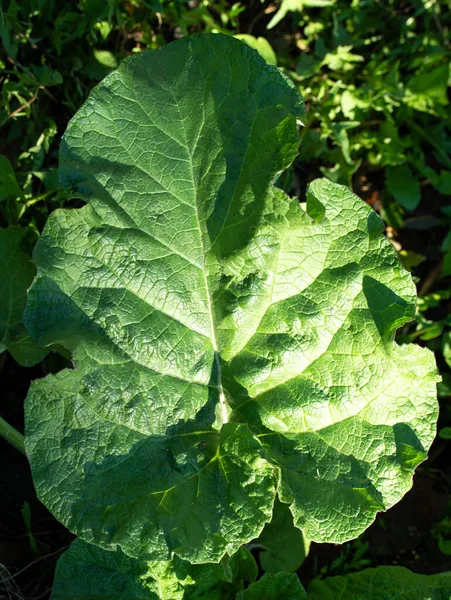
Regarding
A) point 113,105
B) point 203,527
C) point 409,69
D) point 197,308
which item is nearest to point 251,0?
point 409,69

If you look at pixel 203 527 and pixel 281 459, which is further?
pixel 281 459

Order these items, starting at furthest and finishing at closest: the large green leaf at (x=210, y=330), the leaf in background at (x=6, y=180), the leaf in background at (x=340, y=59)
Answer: the leaf in background at (x=340, y=59)
the leaf in background at (x=6, y=180)
the large green leaf at (x=210, y=330)

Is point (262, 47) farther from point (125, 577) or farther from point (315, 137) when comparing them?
point (125, 577)

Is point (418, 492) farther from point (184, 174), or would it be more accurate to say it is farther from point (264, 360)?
point (184, 174)

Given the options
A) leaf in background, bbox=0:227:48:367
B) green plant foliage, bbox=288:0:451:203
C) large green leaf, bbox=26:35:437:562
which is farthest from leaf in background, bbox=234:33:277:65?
leaf in background, bbox=0:227:48:367

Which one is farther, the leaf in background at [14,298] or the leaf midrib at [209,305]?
the leaf in background at [14,298]

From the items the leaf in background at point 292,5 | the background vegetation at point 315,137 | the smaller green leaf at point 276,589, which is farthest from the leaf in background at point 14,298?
the leaf in background at point 292,5

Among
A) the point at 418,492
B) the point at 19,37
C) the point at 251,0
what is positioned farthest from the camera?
the point at 251,0

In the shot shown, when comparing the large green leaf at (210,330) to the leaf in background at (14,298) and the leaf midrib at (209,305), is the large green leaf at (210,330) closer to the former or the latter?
the leaf midrib at (209,305)
